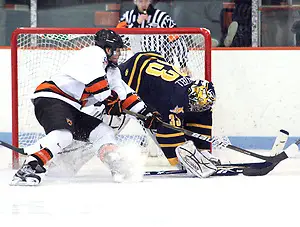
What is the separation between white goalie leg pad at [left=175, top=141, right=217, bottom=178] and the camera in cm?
407

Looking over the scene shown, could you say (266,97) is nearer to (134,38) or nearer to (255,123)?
(255,123)

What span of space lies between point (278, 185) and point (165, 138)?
654 millimetres

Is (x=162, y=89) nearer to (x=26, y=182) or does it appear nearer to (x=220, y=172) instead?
(x=220, y=172)

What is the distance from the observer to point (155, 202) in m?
3.32

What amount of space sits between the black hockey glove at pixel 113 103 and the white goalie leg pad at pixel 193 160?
1.15ft

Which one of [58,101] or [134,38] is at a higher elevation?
[134,38]

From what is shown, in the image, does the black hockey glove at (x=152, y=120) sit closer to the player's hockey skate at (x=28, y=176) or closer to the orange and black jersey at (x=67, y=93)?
the orange and black jersey at (x=67, y=93)

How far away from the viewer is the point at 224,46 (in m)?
5.50

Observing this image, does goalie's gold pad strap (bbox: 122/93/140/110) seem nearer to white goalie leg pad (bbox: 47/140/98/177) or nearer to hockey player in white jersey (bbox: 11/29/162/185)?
hockey player in white jersey (bbox: 11/29/162/185)

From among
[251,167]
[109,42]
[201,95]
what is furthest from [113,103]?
[251,167]

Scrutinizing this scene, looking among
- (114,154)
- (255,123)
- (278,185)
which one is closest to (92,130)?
(114,154)

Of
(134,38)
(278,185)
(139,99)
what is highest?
(134,38)

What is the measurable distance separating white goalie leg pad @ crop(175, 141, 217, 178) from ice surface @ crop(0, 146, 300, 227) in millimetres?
55

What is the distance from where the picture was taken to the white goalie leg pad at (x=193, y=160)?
407 centimetres
